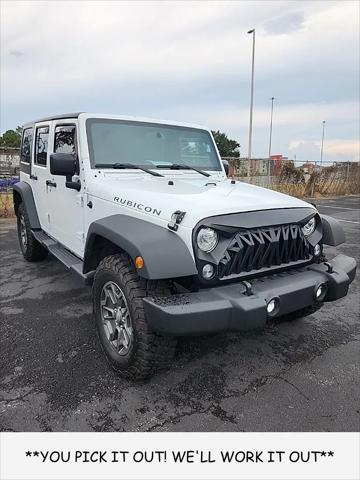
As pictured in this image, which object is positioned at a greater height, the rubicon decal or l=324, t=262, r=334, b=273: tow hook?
the rubicon decal

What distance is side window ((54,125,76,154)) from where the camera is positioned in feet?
11.8

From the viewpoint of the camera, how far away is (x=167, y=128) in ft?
12.9

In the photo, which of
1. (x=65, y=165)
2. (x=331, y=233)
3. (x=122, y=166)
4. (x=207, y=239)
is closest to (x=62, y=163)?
(x=65, y=165)

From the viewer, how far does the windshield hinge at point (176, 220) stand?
2.36 metres

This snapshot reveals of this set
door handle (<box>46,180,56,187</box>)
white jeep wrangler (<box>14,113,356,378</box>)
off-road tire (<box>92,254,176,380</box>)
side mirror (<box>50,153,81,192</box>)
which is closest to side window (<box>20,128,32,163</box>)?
door handle (<box>46,180,56,187</box>)

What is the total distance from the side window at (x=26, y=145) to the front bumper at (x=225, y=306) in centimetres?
400

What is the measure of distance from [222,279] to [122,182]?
1304 millimetres

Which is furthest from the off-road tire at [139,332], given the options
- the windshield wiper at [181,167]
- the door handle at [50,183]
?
the door handle at [50,183]

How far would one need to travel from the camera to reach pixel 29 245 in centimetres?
543

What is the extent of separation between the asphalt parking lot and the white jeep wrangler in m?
0.26

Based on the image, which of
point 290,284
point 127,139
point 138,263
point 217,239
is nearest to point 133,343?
point 138,263

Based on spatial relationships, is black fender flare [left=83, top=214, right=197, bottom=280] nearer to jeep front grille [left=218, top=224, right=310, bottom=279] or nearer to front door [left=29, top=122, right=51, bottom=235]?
jeep front grille [left=218, top=224, right=310, bottom=279]

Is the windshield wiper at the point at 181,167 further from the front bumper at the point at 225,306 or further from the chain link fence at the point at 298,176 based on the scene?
the chain link fence at the point at 298,176

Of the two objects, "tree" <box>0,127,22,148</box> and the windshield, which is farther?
"tree" <box>0,127,22,148</box>
